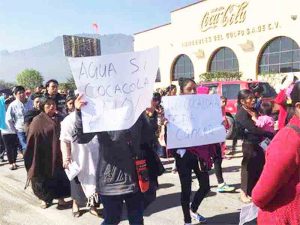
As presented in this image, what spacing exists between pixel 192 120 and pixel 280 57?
799 inches

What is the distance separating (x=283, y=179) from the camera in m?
1.79

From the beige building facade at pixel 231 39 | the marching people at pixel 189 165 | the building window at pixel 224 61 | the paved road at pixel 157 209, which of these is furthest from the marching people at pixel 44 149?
the building window at pixel 224 61

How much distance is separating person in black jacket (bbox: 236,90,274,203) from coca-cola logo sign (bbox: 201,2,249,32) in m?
21.3

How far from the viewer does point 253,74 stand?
2467cm

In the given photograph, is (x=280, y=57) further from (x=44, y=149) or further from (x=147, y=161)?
(x=147, y=161)

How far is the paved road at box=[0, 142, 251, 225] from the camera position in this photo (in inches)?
198

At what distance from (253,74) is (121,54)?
22.5 metres

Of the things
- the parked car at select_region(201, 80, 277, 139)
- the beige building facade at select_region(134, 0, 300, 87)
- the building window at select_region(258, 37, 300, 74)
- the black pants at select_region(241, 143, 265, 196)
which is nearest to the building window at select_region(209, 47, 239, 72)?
the beige building facade at select_region(134, 0, 300, 87)

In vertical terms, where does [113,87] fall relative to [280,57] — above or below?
below

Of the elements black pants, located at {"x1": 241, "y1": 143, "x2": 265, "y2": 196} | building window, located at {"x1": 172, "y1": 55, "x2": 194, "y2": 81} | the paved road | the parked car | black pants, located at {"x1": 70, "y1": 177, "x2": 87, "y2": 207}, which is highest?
building window, located at {"x1": 172, "y1": 55, "x2": 194, "y2": 81}

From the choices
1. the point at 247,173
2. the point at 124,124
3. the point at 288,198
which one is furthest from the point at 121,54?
the point at 247,173

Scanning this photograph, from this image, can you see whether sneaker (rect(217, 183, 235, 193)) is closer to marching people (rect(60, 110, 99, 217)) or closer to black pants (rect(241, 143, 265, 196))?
black pants (rect(241, 143, 265, 196))

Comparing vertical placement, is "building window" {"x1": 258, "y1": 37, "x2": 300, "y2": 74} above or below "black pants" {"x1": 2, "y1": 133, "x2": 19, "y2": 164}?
above

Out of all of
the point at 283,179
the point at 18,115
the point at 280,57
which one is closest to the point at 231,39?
the point at 280,57
